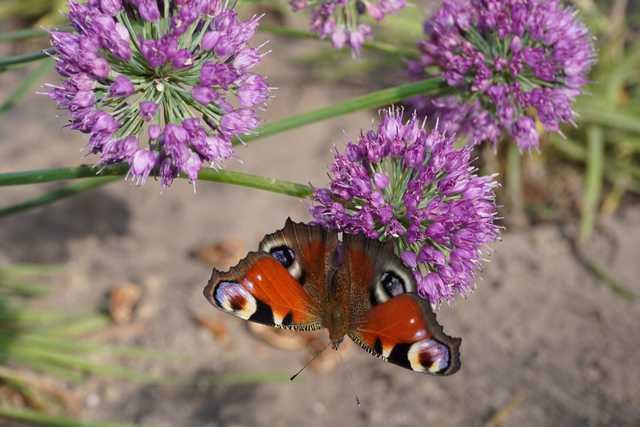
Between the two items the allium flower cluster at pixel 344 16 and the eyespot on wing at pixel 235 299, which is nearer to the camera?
the eyespot on wing at pixel 235 299

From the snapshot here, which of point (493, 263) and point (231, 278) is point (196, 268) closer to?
point (493, 263)

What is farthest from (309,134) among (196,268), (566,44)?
(566,44)

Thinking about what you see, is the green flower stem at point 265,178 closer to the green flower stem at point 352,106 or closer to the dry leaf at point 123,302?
the green flower stem at point 352,106

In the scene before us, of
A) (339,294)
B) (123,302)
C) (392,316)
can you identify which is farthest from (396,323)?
(123,302)

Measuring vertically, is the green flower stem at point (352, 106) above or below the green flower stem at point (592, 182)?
above

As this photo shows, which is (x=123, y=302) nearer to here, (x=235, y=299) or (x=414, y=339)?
(x=235, y=299)

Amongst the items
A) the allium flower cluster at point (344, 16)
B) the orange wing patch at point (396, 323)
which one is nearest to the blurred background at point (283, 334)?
the allium flower cluster at point (344, 16)
